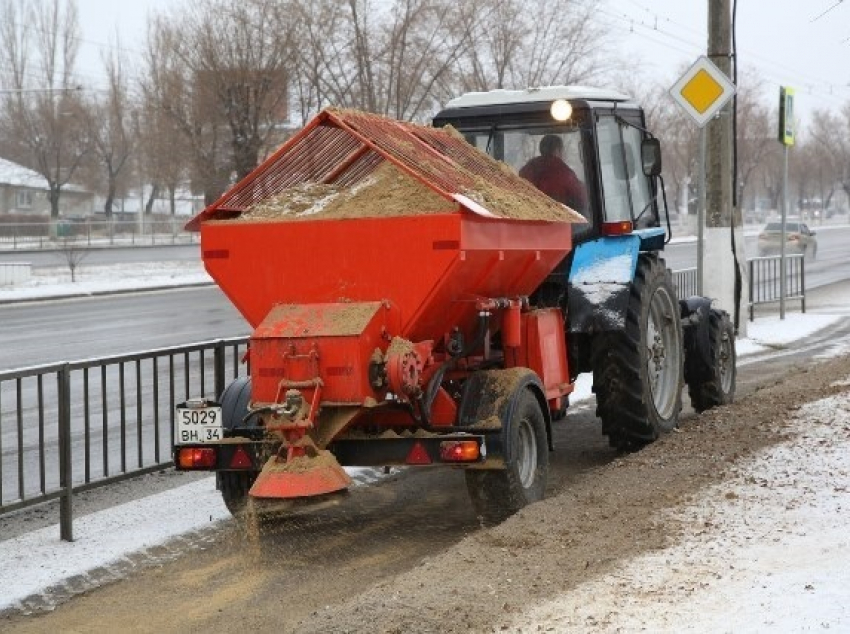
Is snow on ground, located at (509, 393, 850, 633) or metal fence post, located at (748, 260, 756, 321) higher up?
metal fence post, located at (748, 260, 756, 321)

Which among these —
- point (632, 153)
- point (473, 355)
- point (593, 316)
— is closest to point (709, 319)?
point (632, 153)

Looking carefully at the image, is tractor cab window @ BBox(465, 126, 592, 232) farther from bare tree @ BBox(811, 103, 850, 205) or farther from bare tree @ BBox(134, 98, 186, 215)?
bare tree @ BBox(811, 103, 850, 205)

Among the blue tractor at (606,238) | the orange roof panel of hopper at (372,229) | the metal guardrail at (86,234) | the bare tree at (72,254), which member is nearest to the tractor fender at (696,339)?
the blue tractor at (606,238)

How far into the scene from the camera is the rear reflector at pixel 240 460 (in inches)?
297

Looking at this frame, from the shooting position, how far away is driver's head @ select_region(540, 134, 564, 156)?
10109 millimetres

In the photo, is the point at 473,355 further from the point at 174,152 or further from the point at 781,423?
the point at 174,152

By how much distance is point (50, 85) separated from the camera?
3184 inches

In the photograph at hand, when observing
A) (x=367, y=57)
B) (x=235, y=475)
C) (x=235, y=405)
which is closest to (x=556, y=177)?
(x=235, y=405)

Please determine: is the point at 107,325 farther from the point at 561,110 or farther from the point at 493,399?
the point at 493,399

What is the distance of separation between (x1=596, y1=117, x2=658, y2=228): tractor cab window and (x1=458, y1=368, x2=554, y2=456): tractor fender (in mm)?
2573

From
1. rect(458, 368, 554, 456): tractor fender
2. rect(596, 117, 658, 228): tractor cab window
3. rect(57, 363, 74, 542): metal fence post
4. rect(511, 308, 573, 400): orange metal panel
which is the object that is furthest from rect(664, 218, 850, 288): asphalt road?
rect(57, 363, 74, 542): metal fence post

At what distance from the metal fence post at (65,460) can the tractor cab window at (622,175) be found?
172 inches

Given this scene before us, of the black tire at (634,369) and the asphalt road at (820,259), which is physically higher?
Result: the asphalt road at (820,259)

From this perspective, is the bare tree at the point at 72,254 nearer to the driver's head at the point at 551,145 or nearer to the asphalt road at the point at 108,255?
the asphalt road at the point at 108,255
